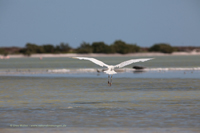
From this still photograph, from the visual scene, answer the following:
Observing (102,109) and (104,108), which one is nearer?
(102,109)

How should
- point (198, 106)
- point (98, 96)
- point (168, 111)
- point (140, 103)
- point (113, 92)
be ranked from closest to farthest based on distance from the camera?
1. point (168, 111)
2. point (198, 106)
3. point (140, 103)
4. point (98, 96)
5. point (113, 92)

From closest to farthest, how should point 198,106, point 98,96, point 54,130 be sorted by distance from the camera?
1. point 54,130
2. point 198,106
3. point 98,96

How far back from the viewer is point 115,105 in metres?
21.7

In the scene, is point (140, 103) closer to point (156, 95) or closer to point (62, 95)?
point (156, 95)

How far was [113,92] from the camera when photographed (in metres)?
28.1

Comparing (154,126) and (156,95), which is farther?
(156,95)

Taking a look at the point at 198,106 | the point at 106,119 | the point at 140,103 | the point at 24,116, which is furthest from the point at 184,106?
the point at 24,116

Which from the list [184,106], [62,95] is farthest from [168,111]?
[62,95]

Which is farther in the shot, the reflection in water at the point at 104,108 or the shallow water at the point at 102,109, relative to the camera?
the reflection in water at the point at 104,108

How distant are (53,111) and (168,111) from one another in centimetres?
484

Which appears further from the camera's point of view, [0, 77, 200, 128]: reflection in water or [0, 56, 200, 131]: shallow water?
[0, 77, 200, 128]: reflection in water

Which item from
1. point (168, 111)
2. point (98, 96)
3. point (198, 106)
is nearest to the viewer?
point (168, 111)

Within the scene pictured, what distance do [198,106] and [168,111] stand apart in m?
2.11

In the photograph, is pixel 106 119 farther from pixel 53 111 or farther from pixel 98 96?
pixel 98 96
